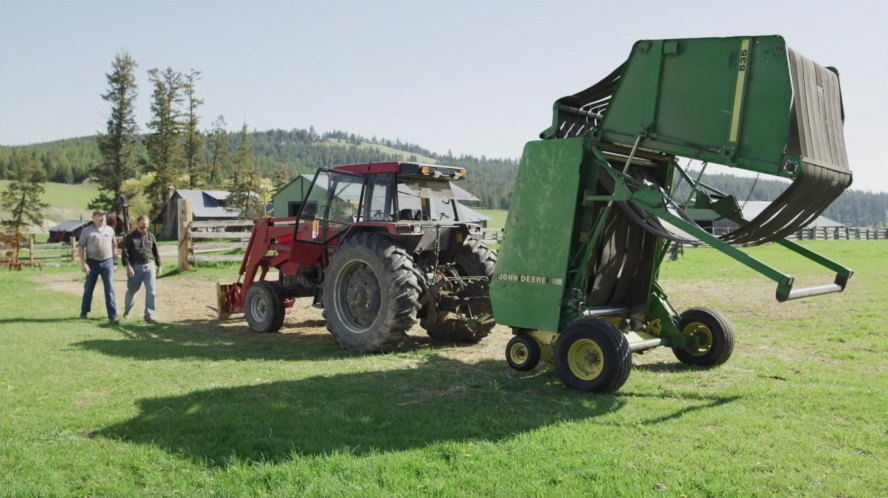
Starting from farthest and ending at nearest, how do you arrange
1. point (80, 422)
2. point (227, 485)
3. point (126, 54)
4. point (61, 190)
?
point (61, 190)
point (126, 54)
point (80, 422)
point (227, 485)

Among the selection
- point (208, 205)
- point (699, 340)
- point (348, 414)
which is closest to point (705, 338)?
point (699, 340)

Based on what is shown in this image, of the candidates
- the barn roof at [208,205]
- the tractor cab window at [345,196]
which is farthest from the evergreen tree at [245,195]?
the tractor cab window at [345,196]

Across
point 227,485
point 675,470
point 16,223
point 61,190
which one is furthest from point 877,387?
point 61,190

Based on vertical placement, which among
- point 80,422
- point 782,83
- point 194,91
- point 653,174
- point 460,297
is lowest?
point 80,422

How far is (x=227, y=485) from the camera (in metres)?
4.45

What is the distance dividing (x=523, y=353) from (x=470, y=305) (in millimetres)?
2198

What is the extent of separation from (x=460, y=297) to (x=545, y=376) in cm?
247

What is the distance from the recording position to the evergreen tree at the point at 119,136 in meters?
54.6

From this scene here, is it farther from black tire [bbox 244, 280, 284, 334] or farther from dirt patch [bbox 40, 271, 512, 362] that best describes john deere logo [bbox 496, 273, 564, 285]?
black tire [bbox 244, 280, 284, 334]

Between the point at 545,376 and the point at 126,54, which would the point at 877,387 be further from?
the point at 126,54

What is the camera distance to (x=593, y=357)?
6.90 m

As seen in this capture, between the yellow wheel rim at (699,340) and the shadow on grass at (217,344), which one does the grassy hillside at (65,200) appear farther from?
the yellow wheel rim at (699,340)

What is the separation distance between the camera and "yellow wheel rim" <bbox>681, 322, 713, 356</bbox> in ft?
26.8

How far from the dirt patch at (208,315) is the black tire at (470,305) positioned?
7.3 inches
